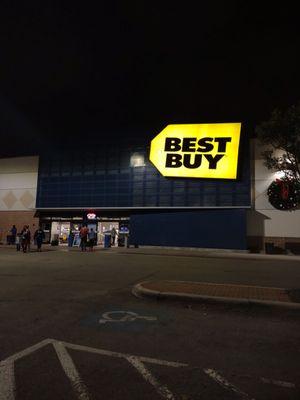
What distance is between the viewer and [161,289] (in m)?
8.09

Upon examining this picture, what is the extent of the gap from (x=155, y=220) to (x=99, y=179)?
8332 mm

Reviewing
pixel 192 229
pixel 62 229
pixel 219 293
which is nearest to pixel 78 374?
pixel 219 293

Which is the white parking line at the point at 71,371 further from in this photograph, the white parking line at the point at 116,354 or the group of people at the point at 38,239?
the group of people at the point at 38,239

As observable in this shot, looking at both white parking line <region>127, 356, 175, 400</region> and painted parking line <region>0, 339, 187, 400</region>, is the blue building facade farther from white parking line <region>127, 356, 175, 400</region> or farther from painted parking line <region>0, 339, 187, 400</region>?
white parking line <region>127, 356, 175, 400</region>

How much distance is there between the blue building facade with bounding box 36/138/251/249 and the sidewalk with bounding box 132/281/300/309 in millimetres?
20043

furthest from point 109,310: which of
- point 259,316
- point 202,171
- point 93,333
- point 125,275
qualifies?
point 202,171

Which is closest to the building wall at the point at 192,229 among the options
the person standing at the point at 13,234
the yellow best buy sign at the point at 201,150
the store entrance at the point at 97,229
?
the store entrance at the point at 97,229

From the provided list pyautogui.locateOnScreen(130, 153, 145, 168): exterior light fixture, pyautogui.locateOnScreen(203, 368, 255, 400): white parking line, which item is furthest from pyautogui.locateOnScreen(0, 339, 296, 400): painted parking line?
pyautogui.locateOnScreen(130, 153, 145, 168): exterior light fixture

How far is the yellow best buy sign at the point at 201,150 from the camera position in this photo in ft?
53.7

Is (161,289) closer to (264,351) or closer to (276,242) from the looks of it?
(264,351)

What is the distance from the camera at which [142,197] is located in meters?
33.0

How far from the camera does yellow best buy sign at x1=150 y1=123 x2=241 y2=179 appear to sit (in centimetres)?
1636

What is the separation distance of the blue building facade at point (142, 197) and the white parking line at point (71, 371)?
81.4 feet

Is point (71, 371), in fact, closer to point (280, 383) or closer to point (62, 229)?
point (280, 383)
